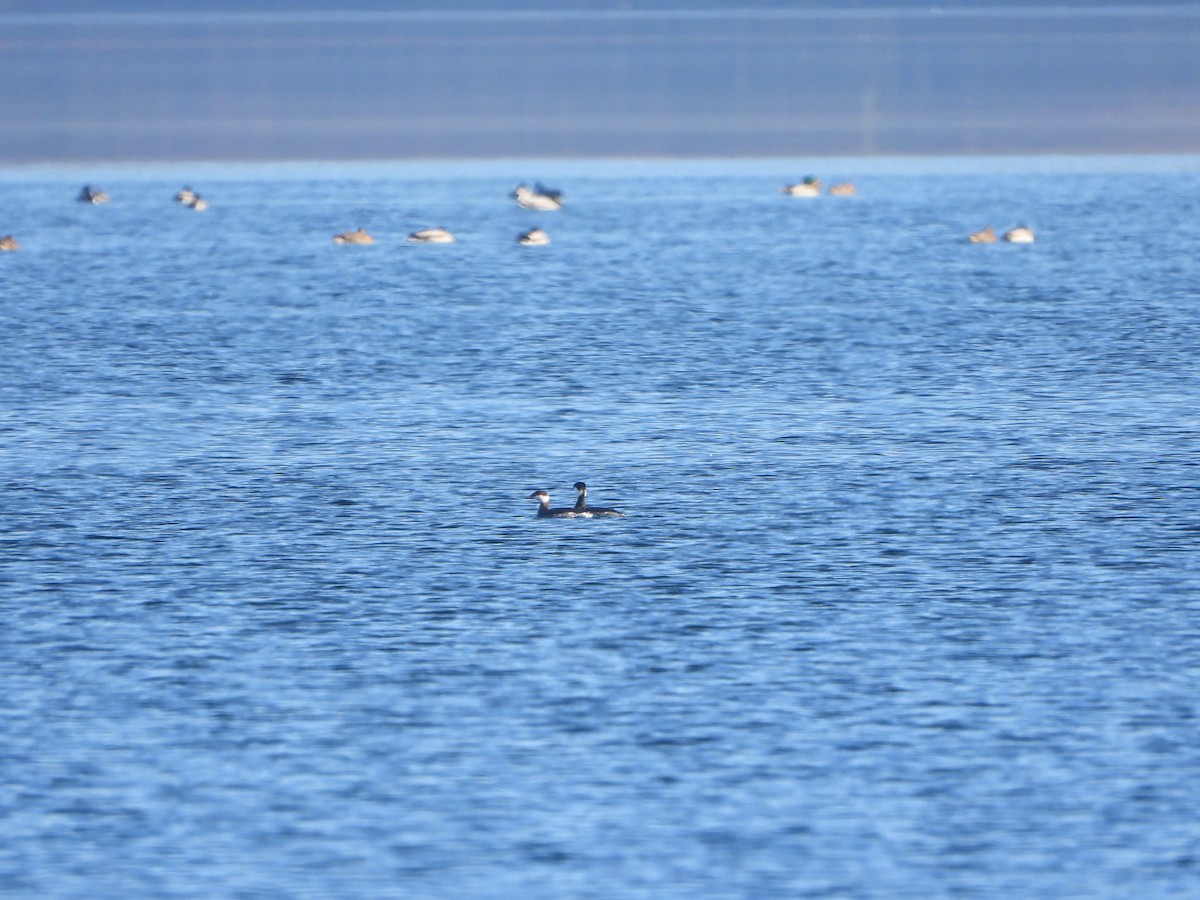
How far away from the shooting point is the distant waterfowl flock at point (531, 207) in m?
38.8

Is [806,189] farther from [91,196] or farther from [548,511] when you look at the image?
[548,511]

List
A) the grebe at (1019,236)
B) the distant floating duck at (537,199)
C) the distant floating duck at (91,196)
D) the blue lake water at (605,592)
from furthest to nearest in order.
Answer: the distant floating duck at (91,196) → the distant floating duck at (537,199) → the grebe at (1019,236) → the blue lake water at (605,592)

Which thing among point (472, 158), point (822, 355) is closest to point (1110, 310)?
point (822, 355)

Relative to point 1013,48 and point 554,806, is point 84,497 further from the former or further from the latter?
point 1013,48

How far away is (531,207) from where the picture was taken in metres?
46.2

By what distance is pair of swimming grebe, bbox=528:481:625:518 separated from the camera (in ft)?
59.4

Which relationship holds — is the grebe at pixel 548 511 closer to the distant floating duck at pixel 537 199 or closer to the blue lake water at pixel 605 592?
the blue lake water at pixel 605 592

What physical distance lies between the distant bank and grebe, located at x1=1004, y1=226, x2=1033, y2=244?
22.9 meters

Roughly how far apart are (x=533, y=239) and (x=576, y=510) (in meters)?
22.3

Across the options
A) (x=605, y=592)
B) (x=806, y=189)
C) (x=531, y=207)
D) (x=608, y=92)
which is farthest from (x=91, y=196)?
(x=608, y=92)

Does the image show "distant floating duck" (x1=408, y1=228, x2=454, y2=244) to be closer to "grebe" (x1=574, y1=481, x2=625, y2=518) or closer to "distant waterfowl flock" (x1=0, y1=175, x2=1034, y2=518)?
"distant waterfowl flock" (x1=0, y1=175, x2=1034, y2=518)

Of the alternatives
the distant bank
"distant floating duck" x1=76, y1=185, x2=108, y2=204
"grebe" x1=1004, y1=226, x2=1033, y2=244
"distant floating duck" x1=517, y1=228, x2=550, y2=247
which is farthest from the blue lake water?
the distant bank

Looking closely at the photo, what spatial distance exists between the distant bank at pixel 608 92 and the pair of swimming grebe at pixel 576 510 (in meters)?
45.0

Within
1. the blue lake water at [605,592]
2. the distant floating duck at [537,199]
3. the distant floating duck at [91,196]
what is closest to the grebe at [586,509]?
the blue lake water at [605,592]
